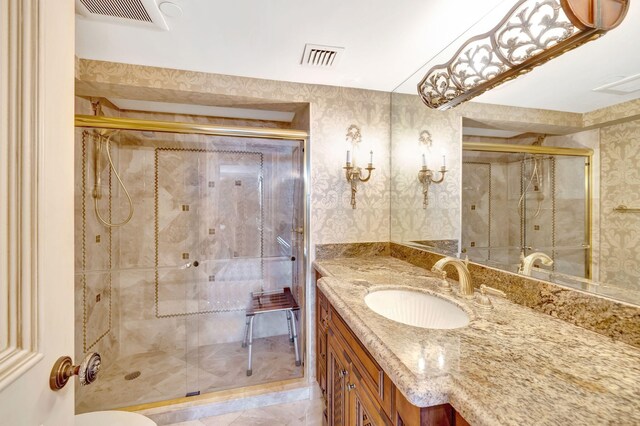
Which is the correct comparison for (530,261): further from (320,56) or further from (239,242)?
(239,242)

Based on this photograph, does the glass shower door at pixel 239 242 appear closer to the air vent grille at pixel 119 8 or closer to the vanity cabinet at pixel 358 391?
the vanity cabinet at pixel 358 391

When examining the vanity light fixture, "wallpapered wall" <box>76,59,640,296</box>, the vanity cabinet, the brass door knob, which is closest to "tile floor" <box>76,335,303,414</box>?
the vanity cabinet

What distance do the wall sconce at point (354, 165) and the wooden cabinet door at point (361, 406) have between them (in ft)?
3.77

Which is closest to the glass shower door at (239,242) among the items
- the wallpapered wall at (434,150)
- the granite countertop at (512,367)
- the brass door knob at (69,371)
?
the wallpapered wall at (434,150)

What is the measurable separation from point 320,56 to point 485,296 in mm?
1447

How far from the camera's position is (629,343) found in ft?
2.30

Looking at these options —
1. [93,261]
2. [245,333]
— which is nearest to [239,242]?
[245,333]

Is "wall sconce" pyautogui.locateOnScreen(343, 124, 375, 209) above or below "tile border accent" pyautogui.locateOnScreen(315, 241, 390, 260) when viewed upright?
above

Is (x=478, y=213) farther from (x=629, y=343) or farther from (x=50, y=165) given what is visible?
(x=50, y=165)

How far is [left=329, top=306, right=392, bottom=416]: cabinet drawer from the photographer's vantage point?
732 mm

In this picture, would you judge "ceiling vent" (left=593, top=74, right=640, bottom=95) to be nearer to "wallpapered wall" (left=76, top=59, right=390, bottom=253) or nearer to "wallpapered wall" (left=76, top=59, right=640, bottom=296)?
"wallpapered wall" (left=76, top=59, right=640, bottom=296)

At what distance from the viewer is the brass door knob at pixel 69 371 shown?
507 mm

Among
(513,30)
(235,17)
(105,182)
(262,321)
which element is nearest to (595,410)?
(513,30)

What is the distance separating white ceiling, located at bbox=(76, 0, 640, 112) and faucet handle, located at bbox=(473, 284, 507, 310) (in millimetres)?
703
